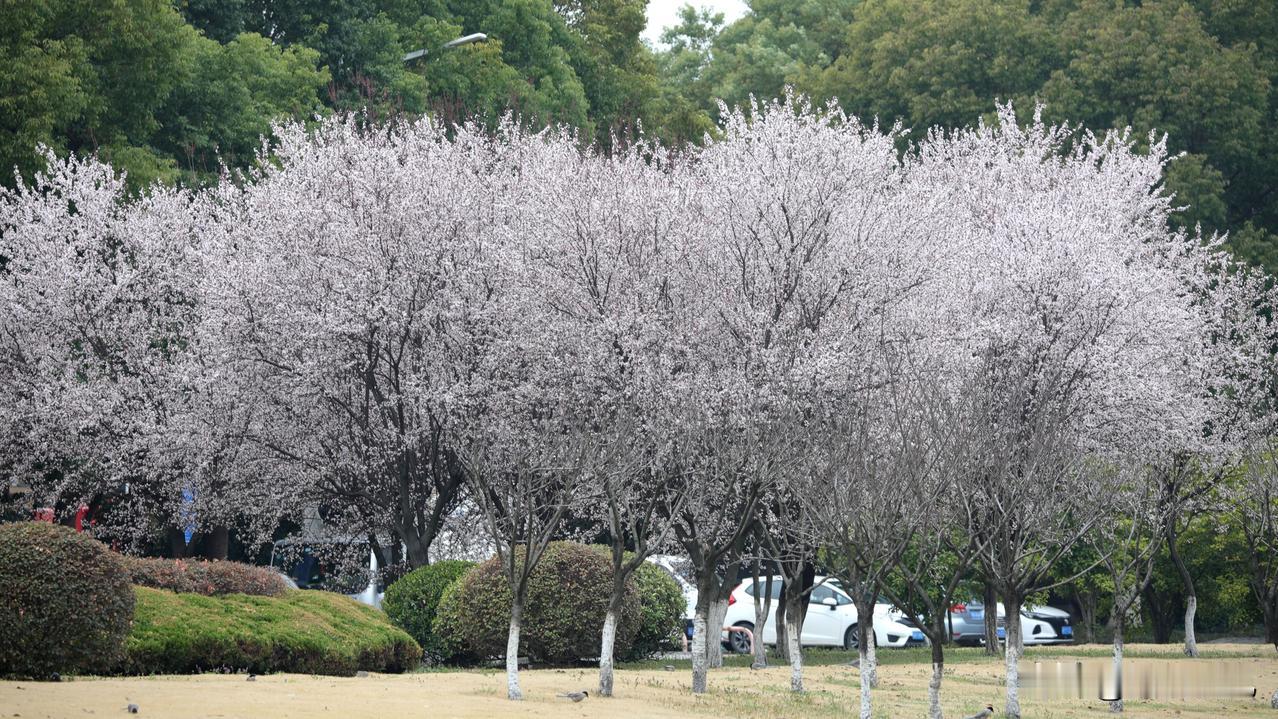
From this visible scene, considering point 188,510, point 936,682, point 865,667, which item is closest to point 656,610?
point 936,682

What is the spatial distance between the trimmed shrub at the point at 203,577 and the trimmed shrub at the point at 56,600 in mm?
3080

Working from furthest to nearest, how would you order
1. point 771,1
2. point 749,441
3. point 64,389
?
point 771,1 → point 64,389 → point 749,441

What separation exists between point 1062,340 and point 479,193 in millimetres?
10223

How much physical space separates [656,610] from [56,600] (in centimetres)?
1036

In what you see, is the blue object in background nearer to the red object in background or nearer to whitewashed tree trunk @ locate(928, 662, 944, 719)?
the red object in background

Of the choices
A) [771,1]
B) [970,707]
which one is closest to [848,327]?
[970,707]

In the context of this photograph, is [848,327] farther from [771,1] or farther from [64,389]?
[771,1]

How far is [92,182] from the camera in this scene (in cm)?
2838

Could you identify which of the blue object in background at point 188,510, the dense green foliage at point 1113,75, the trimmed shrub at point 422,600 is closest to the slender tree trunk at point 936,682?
the trimmed shrub at point 422,600

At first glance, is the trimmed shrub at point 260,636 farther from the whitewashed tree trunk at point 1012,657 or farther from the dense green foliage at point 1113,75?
the dense green foliage at point 1113,75

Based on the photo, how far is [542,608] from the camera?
21.2 m

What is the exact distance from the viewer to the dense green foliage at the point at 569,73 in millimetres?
30453

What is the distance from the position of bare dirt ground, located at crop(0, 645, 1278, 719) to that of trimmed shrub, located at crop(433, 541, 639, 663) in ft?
2.34

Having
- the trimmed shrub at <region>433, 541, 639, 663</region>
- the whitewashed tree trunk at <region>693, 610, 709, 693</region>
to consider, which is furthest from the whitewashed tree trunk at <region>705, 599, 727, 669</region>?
the whitewashed tree trunk at <region>693, 610, 709, 693</region>
